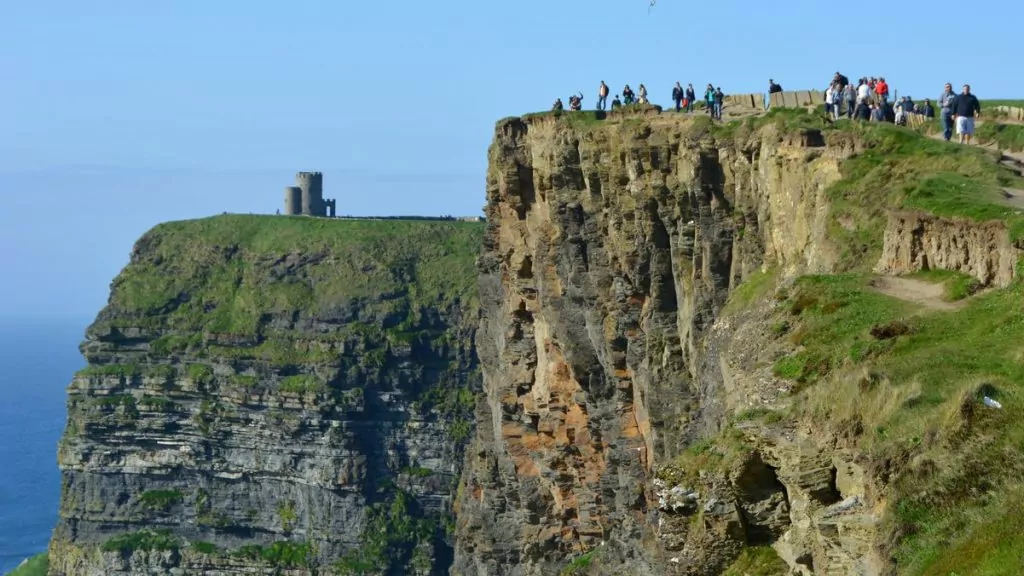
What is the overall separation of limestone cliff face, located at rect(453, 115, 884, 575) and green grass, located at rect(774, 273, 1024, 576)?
11.5 ft

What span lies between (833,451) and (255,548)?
14053 cm

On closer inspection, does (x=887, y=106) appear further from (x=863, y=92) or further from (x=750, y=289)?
(x=750, y=289)

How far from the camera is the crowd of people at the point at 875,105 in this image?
49156 millimetres

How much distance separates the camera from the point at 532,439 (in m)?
77.4

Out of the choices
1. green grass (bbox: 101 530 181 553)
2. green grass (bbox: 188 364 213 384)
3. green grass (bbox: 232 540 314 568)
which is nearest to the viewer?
green grass (bbox: 232 540 314 568)

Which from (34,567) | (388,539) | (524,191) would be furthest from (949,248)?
(34,567)

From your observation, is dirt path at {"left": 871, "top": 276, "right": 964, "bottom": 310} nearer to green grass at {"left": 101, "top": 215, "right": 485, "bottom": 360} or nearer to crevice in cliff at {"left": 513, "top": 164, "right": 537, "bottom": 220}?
crevice in cliff at {"left": 513, "top": 164, "right": 537, "bottom": 220}

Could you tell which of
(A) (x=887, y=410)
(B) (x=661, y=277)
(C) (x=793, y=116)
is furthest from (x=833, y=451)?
(B) (x=661, y=277)

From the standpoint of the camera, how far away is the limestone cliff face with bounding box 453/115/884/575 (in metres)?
49.7

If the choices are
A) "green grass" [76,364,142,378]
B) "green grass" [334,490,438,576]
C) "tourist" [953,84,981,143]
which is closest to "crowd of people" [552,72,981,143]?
"tourist" [953,84,981,143]

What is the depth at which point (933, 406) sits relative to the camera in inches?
879

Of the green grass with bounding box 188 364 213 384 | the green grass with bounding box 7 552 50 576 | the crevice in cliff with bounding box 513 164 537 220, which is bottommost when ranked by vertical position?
the green grass with bounding box 7 552 50 576

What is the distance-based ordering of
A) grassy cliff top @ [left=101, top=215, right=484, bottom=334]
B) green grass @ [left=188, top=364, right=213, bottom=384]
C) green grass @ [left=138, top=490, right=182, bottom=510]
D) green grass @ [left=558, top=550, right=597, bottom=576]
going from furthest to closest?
grassy cliff top @ [left=101, top=215, right=484, bottom=334], green grass @ [left=188, top=364, right=213, bottom=384], green grass @ [left=138, top=490, right=182, bottom=510], green grass @ [left=558, top=550, right=597, bottom=576]

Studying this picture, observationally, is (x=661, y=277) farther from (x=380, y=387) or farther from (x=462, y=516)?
(x=380, y=387)
